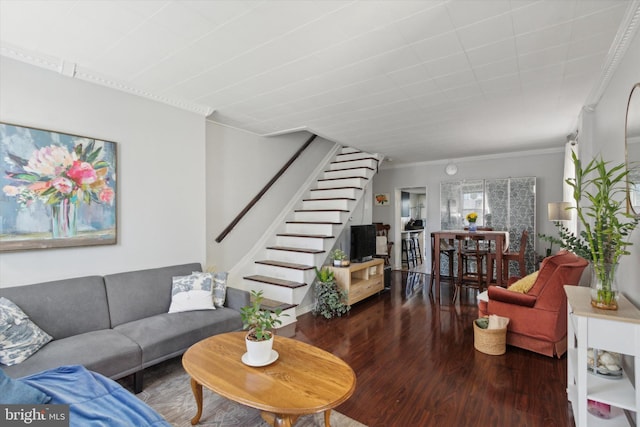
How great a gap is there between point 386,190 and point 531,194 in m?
3.00

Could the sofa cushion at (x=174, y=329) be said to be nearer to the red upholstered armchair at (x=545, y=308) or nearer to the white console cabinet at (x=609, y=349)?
the white console cabinet at (x=609, y=349)

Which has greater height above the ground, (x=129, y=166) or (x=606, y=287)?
(x=129, y=166)

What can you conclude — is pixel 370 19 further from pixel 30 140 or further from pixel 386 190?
pixel 386 190

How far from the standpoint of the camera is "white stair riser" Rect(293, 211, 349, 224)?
4902 millimetres

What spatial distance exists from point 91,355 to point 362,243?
12.1 feet

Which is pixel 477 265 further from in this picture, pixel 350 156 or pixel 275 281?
pixel 275 281

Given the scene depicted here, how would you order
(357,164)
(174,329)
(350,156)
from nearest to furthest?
(174,329), (357,164), (350,156)

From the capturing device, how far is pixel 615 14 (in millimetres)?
1851

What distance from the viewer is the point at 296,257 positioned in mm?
4508

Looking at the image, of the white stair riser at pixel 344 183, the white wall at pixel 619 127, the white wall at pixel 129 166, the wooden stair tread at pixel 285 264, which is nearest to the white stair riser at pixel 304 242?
the wooden stair tread at pixel 285 264

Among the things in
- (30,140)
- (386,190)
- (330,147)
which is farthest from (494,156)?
(30,140)

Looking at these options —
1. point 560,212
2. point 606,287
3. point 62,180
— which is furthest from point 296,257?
point 560,212
